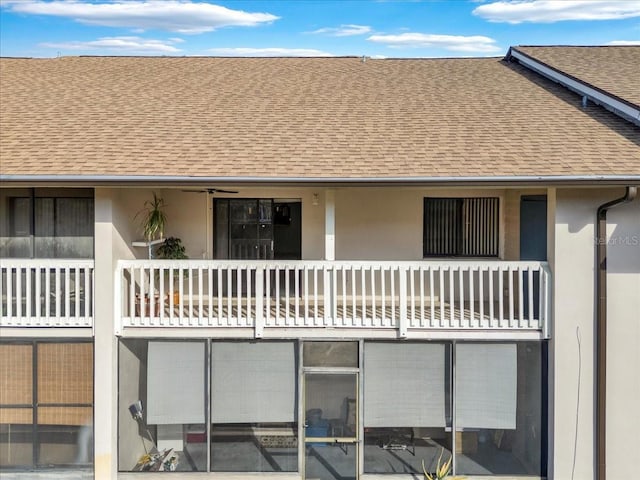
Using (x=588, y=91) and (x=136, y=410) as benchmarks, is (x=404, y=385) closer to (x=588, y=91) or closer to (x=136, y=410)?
(x=136, y=410)

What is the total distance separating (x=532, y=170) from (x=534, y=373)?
2951mm

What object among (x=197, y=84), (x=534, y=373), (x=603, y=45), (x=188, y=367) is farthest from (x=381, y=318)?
(x=603, y=45)

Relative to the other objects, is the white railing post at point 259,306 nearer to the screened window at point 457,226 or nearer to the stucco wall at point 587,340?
the screened window at point 457,226

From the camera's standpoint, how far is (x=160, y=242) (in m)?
9.63

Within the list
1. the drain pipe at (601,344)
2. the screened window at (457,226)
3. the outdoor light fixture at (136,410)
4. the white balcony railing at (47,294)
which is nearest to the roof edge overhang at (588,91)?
the drain pipe at (601,344)

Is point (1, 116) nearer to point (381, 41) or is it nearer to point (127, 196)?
point (127, 196)

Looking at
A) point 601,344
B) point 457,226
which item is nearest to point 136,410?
point 457,226

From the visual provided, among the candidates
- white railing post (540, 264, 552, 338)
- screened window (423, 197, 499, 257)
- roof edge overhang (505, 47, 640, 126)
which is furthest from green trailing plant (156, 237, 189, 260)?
roof edge overhang (505, 47, 640, 126)

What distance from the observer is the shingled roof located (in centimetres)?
832

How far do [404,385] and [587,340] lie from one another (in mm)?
2655

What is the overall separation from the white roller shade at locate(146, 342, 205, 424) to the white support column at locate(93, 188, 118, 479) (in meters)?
0.58

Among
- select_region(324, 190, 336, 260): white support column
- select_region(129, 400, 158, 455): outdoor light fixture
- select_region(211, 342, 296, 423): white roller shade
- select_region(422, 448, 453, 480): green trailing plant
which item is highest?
select_region(324, 190, 336, 260): white support column

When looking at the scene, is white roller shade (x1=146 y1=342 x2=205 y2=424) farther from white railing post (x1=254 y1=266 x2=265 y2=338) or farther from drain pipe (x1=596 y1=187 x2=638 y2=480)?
drain pipe (x1=596 y1=187 x2=638 y2=480)

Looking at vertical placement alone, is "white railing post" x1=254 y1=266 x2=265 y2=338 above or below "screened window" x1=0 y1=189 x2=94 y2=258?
below
